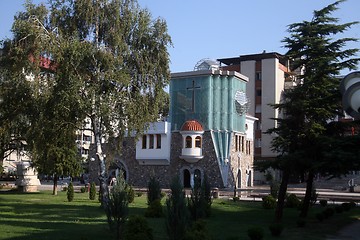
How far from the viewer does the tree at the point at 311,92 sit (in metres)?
19.8

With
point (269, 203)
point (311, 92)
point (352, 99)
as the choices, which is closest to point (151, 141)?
point (269, 203)

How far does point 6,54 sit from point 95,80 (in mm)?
4286

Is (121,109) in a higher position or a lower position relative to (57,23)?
lower

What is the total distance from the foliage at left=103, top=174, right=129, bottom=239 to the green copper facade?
35.2 metres

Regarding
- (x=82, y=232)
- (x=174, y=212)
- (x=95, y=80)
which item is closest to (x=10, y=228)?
(x=82, y=232)

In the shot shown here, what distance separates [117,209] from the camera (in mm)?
13281

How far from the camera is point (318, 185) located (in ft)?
192

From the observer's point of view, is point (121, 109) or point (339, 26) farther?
point (121, 109)

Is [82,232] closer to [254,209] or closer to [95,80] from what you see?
→ [95,80]

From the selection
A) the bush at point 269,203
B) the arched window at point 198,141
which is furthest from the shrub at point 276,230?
the arched window at point 198,141

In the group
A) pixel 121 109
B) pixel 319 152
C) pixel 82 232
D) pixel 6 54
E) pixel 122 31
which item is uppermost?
pixel 122 31

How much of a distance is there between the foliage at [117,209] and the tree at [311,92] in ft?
27.0

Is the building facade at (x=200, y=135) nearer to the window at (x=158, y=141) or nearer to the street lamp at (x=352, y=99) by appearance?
the window at (x=158, y=141)

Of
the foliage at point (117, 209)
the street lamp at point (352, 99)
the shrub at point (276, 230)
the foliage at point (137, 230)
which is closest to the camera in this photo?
the street lamp at point (352, 99)
